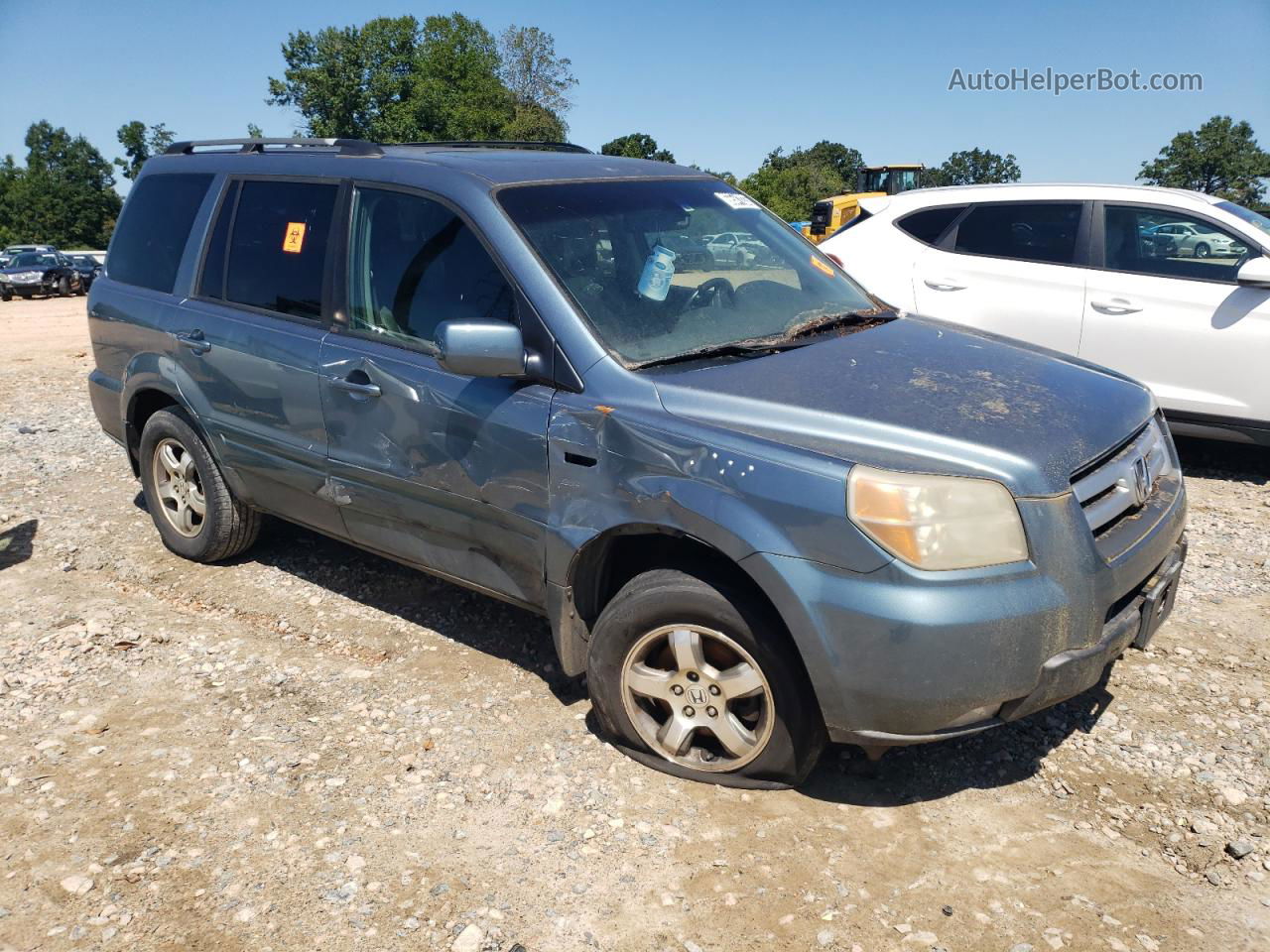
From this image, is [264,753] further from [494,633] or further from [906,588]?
[906,588]

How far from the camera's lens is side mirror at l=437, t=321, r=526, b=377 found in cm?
320

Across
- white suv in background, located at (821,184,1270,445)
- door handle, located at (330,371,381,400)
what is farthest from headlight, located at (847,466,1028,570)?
white suv in background, located at (821,184,1270,445)

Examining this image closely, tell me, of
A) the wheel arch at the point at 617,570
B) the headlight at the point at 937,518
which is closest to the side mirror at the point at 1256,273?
the headlight at the point at 937,518

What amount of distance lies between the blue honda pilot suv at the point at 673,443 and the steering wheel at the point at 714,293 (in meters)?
0.01

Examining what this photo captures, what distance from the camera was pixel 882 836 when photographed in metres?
3.03

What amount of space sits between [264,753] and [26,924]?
35.8 inches

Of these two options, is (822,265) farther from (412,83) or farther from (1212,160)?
(1212,160)

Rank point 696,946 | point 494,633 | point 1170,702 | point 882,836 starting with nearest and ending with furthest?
point 696,946 < point 882,836 < point 1170,702 < point 494,633

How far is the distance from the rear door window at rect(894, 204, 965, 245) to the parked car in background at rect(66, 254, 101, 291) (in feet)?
99.5

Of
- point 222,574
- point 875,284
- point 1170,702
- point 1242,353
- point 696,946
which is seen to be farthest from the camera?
point 875,284

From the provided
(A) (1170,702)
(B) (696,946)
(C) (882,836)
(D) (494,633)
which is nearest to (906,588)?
(C) (882,836)

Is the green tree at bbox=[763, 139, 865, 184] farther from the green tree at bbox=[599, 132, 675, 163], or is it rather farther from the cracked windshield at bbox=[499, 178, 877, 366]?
the cracked windshield at bbox=[499, 178, 877, 366]

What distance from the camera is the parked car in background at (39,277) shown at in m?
30.3

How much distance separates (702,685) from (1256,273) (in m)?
4.77
